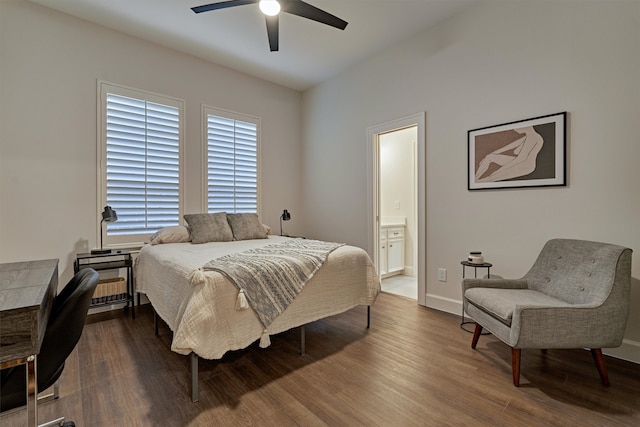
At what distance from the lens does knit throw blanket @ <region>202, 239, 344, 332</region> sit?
1894mm

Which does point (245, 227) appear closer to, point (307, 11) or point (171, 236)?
point (171, 236)

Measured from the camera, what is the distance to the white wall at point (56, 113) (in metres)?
2.77

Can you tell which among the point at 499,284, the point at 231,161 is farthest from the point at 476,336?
the point at 231,161

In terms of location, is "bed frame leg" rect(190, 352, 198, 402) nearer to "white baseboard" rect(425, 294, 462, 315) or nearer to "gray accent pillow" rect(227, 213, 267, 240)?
"gray accent pillow" rect(227, 213, 267, 240)

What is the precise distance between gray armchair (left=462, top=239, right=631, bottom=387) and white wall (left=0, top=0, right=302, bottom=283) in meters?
3.60

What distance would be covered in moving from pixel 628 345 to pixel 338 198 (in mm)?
3277

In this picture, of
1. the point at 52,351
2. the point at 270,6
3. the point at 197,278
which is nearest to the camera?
the point at 52,351

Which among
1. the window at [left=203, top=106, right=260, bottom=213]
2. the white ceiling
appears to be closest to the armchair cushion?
the white ceiling

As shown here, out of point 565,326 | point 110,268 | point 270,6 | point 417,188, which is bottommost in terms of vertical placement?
point 565,326

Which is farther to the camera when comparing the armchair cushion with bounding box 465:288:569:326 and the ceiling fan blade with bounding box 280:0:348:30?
the ceiling fan blade with bounding box 280:0:348:30

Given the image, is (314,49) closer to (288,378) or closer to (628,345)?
(288,378)

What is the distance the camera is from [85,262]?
119 inches

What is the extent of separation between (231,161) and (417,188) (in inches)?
103

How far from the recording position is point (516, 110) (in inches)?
106
